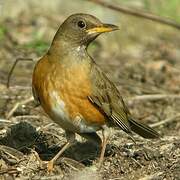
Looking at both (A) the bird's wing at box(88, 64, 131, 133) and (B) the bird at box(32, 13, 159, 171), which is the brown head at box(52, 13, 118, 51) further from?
(A) the bird's wing at box(88, 64, 131, 133)

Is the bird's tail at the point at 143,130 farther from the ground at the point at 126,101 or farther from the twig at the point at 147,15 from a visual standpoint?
the twig at the point at 147,15

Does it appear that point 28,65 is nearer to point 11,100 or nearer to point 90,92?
point 11,100

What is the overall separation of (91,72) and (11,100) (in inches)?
105

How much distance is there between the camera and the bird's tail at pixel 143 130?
796cm

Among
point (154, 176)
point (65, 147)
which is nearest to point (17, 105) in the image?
point (65, 147)

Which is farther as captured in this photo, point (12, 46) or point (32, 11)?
point (32, 11)

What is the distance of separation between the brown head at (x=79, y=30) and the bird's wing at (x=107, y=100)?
0.94 feet

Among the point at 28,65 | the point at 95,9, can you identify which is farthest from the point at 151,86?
the point at 95,9

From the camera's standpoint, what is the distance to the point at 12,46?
1209 centimetres

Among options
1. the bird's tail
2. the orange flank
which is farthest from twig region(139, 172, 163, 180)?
the bird's tail

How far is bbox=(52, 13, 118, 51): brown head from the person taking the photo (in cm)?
713

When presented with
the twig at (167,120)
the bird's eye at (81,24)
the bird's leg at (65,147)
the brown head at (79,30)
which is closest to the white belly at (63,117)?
the bird's leg at (65,147)

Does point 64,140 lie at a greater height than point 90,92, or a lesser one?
lesser

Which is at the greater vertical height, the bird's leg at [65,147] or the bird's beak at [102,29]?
the bird's beak at [102,29]
